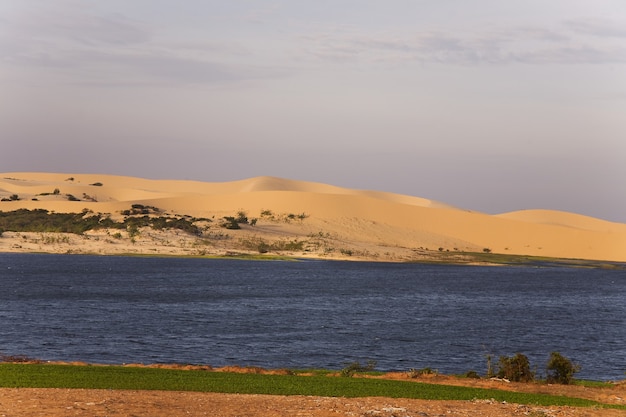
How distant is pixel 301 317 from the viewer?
49.2m

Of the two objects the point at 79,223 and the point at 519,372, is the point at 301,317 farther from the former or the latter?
the point at 79,223

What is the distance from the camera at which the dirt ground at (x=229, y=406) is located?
1761 cm

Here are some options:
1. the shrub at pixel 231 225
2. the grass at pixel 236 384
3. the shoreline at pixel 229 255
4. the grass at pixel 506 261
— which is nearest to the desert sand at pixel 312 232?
the shoreline at pixel 229 255

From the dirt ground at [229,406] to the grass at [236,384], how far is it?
0.90m

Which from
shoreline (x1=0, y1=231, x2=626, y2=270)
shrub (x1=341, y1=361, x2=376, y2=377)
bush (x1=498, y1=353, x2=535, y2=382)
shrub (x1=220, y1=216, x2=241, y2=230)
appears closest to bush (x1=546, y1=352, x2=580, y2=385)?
bush (x1=498, y1=353, x2=535, y2=382)

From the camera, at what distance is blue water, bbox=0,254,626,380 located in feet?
117

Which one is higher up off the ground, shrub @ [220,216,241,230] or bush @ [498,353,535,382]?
shrub @ [220,216,241,230]

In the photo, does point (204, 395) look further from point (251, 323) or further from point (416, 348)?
point (251, 323)

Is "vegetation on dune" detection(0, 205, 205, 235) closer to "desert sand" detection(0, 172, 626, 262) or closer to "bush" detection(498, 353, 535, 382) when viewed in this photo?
"desert sand" detection(0, 172, 626, 262)

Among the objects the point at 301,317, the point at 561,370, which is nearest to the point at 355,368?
the point at 561,370

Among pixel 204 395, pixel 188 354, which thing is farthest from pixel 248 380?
pixel 188 354

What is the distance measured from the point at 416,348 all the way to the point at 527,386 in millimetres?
12660

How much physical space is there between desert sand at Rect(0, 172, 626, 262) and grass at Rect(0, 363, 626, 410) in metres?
78.5

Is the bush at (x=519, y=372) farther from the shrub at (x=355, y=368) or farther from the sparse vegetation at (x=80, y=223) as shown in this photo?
the sparse vegetation at (x=80, y=223)
